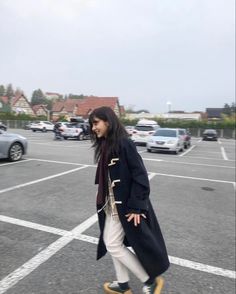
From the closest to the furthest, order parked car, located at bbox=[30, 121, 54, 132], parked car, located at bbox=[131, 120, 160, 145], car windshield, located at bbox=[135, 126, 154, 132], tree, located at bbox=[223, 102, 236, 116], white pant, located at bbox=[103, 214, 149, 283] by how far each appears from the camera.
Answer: white pant, located at bbox=[103, 214, 149, 283]
parked car, located at bbox=[131, 120, 160, 145]
car windshield, located at bbox=[135, 126, 154, 132]
parked car, located at bbox=[30, 121, 54, 132]
tree, located at bbox=[223, 102, 236, 116]

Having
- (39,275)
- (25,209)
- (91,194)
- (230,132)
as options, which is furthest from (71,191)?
(230,132)

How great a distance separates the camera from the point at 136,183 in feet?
8.25

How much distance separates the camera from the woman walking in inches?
99.3

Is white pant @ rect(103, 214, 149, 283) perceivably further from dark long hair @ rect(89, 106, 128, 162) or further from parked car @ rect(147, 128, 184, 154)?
parked car @ rect(147, 128, 184, 154)

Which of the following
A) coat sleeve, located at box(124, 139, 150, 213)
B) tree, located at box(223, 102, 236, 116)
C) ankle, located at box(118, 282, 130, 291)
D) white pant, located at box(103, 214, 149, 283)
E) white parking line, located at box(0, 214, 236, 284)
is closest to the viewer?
coat sleeve, located at box(124, 139, 150, 213)

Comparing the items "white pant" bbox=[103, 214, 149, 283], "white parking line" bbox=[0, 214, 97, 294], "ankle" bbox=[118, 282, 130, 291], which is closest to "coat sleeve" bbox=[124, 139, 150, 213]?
"white pant" bbox=[103, 214, 149, 283]

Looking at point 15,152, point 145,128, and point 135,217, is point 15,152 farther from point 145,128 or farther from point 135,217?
point 145,128

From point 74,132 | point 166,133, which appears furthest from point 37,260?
point 74,132

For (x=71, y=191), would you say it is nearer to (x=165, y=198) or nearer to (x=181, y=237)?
(x=165, y=198)

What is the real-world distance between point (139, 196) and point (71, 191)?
15.2 feet

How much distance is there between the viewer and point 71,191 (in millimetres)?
6934

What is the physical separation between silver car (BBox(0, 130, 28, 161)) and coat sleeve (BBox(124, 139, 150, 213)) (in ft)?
28.8

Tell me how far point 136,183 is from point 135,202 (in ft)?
0.51

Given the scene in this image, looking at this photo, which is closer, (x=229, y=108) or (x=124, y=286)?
(x=124, y=286)
